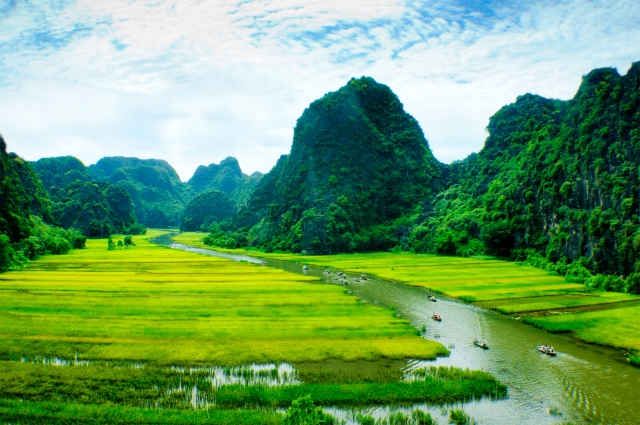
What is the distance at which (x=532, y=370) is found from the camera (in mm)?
26359

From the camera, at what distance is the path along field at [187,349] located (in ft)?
70.7

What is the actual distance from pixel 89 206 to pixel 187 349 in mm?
150179

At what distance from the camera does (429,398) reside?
22.6m

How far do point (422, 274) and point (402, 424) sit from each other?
46.0 meters

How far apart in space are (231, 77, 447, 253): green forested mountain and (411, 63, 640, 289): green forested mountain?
49.9 ft

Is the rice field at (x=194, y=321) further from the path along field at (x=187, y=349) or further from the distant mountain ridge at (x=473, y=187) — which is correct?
the distant mountain ridge at (x=473, y=187)

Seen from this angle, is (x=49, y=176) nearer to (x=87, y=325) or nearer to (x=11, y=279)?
(x=11, y=279)

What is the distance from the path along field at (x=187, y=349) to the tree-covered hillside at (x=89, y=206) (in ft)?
379

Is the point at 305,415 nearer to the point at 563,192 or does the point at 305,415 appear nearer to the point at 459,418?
the point at 459,418

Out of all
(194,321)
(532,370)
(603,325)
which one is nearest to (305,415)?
(532,370)

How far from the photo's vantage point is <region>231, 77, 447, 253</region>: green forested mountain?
368ft

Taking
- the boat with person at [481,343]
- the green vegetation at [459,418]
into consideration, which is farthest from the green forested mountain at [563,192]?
the green vegetation at [459,418]

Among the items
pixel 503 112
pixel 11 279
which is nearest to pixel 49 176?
pixel 11 279

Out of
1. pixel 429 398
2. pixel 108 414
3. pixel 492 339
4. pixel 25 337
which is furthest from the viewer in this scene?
pixel 492 339
